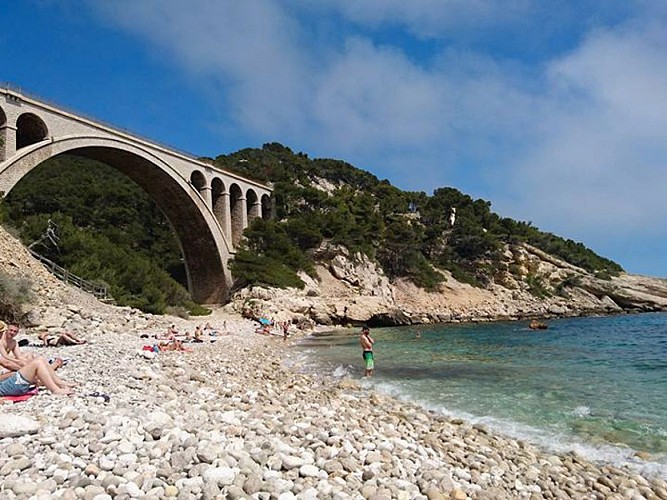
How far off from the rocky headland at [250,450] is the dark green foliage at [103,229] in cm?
1829

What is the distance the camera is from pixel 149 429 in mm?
4422

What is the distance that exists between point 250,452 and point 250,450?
8 centimetres

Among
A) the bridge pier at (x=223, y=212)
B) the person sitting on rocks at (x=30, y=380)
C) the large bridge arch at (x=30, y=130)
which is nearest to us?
the person sitting on rocks at (x=30, y=380)

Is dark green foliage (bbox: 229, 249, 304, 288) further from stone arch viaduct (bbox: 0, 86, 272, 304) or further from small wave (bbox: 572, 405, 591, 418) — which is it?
small wave (bbox: 572, 405, 591, 418)

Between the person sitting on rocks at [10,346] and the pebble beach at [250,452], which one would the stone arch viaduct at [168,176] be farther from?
the pebble beach at [250,452]

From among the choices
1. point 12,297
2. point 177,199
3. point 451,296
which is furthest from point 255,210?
point 12,297

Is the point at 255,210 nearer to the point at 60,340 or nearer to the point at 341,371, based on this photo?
the point at 341,371

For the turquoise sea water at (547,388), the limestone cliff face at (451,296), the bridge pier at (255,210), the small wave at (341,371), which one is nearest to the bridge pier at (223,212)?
the bridge pier at (255,210)

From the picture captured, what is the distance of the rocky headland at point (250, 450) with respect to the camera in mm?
3537

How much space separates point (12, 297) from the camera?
1322 cm

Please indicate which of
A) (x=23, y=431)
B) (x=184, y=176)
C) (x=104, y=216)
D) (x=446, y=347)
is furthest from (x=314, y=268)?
(x=23, y=431)

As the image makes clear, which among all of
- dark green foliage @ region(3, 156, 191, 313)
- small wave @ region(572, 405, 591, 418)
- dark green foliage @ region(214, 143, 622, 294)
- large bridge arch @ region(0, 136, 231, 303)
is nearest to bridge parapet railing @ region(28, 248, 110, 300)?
dark green foliage @ region(3, 156, 191, 313)

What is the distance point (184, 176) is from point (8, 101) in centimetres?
1313

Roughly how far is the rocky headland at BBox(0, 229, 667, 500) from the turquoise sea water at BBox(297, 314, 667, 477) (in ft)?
2.58
